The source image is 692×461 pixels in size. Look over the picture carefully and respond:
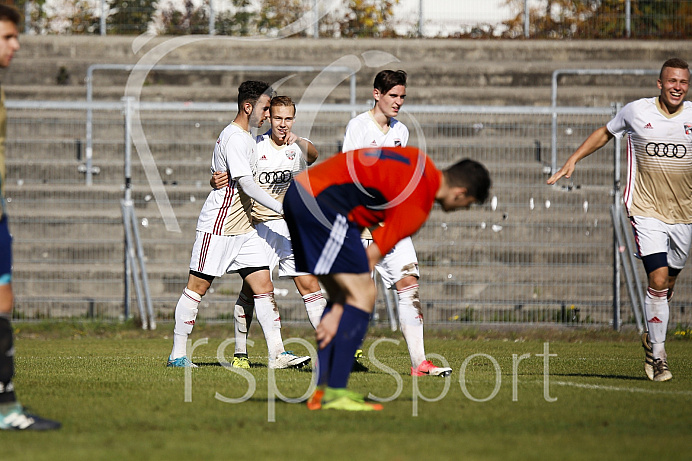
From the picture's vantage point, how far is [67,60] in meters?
20.0

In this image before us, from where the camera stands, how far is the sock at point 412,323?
7691 mm

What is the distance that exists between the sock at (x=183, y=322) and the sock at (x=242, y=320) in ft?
1.61

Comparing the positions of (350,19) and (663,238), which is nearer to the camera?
(663,238)

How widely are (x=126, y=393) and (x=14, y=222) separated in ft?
25.6

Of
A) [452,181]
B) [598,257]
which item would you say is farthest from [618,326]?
[452,181]

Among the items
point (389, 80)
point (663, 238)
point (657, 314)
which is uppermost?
point (389, 80)

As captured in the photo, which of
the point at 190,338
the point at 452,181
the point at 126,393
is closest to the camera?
the point at 452,181

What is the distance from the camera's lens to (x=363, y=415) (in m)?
5.32

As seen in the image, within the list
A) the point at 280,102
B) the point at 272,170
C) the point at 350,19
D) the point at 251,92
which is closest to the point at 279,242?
the point at 272,170

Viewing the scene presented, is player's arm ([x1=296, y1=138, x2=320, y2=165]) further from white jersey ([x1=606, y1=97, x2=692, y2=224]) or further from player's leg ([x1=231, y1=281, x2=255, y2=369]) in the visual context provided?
white jersey ([x1=606, y1=97, x2=692, y2=224])

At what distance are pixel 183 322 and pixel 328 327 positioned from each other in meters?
3.06

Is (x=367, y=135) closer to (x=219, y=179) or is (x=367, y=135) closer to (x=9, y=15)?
(x=219, y=179)

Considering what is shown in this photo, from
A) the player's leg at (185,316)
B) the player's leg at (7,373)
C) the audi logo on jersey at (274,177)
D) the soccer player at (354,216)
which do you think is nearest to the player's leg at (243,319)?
the player's leg at (185,316)

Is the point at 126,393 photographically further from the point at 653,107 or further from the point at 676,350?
the point at 676,350
